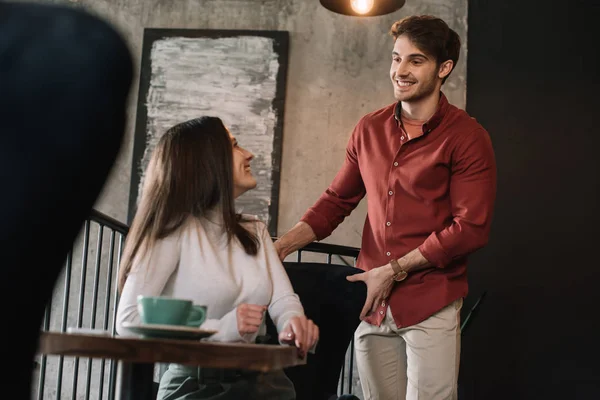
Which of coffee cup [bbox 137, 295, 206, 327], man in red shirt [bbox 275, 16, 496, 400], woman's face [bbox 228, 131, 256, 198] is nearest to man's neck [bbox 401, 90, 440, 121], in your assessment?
man in red shirt [bbox 275, 16, 496, 400]

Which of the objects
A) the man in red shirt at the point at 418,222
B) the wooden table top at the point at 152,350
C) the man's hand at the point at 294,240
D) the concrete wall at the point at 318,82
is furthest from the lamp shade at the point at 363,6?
the wooden table top at the point at 152,350

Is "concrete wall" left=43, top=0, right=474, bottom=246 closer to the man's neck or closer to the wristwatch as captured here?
the man's neck

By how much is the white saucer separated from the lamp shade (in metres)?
2.75

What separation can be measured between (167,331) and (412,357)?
1.29m

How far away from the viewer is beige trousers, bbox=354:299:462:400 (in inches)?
95.7

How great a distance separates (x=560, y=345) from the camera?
459 cm

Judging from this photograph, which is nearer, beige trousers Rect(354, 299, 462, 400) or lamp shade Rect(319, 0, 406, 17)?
beige trousers Rect(354, 299, 462, 400)

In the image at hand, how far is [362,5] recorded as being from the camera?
12.6ft

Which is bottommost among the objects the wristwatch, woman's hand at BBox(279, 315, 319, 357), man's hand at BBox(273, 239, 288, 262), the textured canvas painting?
woman's hand at BBox(279, 315, 319, 357)

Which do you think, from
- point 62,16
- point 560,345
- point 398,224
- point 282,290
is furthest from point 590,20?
point 62,16

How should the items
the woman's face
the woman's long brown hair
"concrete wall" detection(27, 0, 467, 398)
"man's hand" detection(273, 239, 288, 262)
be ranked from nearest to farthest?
the woman's long brown hair
the woman's face
"man's hand" detection(273, 239, 288, 262)
"concrete wall" detection(27, 0, 467, 398)

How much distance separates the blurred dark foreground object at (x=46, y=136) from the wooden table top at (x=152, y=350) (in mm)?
581

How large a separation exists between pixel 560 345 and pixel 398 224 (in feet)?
8.14

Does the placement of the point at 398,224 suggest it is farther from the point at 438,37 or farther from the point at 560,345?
the point at 560,345
